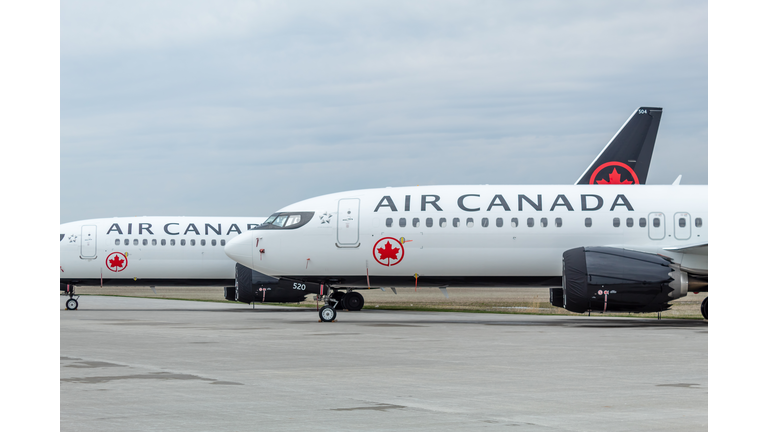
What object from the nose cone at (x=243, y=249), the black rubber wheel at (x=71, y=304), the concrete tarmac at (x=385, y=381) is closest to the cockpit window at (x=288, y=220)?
the nose cone at (x=243, y=249)

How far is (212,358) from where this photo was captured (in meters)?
15.5

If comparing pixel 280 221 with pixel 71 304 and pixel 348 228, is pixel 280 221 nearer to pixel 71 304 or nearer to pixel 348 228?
pixel 348 228

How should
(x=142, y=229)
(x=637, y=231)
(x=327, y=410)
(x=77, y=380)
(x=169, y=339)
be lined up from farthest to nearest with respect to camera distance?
(x=142, y=229) < (x=637, y=231) < (x=169, y=339) < (x=77, y=380) < (x=327, y=410)

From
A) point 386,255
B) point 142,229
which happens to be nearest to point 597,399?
point 386,255

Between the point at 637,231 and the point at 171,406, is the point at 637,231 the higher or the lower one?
the higher one

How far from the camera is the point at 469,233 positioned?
26766 mm

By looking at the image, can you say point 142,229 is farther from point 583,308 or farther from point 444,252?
point 583,308

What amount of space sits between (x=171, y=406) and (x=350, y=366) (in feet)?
15.8

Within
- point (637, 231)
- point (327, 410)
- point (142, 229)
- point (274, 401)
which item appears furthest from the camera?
point (142, 229)

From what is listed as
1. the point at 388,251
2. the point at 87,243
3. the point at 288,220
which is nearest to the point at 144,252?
the point at 87,243

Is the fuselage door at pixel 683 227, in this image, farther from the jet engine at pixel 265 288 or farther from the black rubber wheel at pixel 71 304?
the black rubber wheel at pixel 71 304

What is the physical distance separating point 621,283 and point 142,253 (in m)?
24.1

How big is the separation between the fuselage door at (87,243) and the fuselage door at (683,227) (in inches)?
1044

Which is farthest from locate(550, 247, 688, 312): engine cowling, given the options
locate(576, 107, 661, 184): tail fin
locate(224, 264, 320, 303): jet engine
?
locate(224, 264, 320, 303): jet engine
